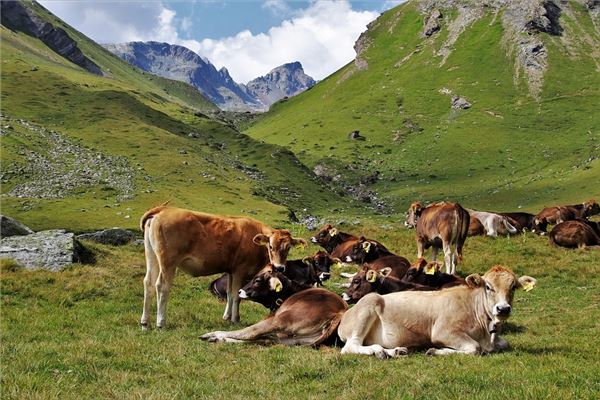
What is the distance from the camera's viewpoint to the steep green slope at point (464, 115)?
80188 mm

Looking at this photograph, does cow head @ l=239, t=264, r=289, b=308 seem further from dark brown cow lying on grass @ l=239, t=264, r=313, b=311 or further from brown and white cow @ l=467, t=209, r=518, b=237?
brown and white cow @ l=467, t=209, r=518, b=237

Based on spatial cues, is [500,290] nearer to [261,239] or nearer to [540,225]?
[261,239]

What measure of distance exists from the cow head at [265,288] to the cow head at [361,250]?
8.06 metres

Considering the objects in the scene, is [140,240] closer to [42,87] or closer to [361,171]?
[361,171]

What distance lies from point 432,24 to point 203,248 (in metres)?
175

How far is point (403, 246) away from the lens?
2670 centimetres

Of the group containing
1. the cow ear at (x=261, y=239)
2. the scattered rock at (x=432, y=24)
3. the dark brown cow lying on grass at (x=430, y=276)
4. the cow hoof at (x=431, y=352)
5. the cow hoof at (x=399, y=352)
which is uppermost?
the scattered rock at (x=432, y=24)

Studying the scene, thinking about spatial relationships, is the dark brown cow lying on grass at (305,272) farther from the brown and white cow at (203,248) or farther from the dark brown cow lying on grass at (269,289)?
the dark brown cow lying on grass at (269,289)

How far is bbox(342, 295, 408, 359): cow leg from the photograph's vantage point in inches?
381

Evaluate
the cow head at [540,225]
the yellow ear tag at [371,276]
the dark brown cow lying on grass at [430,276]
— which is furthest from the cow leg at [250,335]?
the cow head at [540,225]

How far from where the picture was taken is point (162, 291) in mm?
12750

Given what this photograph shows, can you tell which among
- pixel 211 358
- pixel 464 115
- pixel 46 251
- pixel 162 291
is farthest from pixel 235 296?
pixel 464 115

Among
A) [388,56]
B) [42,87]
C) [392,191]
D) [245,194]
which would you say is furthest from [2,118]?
[388,56]

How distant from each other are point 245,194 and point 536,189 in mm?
36114
